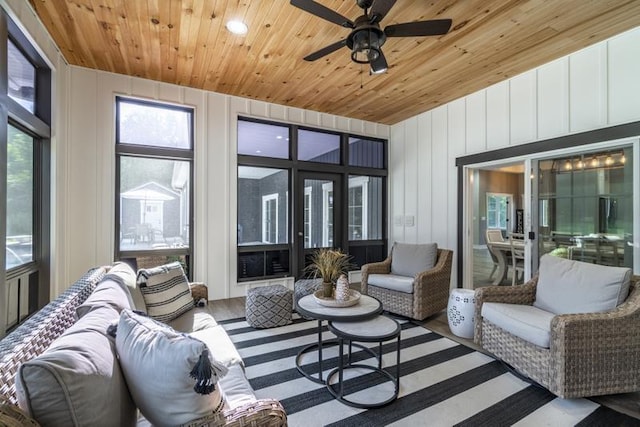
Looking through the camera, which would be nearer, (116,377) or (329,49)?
(116,377)

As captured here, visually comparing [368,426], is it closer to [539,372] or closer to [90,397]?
[539,372]

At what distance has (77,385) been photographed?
2.86 feet

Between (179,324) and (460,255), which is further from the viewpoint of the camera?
(460,255)

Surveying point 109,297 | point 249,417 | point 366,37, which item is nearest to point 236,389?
point 249,417

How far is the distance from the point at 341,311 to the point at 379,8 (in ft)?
7.16

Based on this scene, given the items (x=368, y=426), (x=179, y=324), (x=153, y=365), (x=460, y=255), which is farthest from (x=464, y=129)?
(x=153, y=365)

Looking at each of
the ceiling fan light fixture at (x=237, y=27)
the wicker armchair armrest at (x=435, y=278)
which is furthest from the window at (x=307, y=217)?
the ceiling fan light fixture at (x=237, y=27)

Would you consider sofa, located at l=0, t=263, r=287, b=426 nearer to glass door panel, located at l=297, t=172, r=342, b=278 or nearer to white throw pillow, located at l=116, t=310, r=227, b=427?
white throw pillow, located at l=116, t=310, r=227, b=427

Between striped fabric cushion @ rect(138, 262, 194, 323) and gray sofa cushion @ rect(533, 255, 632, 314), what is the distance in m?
3.07

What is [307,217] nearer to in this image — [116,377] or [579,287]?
[579,287]

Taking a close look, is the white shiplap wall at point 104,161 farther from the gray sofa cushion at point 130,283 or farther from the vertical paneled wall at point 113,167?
the gray sofa cushion at point 130,283

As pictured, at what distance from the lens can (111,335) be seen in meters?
1.21

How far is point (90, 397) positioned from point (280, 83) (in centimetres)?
388

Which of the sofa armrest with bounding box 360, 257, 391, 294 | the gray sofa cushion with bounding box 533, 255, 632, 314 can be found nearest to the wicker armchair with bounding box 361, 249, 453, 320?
the sofa armrest with bounding box 360, 257, 391, 294
